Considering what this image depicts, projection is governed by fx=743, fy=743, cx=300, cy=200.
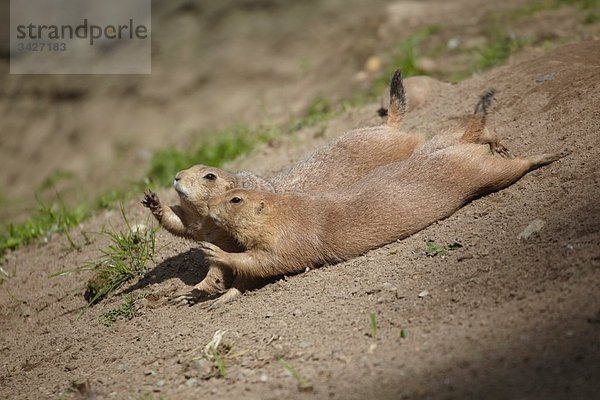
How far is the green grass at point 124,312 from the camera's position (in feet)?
17.5

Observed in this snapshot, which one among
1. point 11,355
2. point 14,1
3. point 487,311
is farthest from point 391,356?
point 14,1

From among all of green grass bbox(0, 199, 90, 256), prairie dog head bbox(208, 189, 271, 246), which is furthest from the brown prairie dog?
green grass bbox(0, 199, 90, 256)

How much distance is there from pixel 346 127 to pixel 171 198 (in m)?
1.99

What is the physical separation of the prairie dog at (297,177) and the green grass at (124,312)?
53 centimetres

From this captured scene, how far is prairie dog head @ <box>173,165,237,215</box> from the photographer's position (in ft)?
18.3

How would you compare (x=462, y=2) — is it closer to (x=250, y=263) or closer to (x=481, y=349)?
(x=250, y=263)

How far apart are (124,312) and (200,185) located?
109cm

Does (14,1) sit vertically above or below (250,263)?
above

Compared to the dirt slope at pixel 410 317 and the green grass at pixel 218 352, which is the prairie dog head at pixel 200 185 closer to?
the dirt slope at pixel 410 317

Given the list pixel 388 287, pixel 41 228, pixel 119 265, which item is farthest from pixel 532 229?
pixel 41 228

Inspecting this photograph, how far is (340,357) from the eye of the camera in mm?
3920

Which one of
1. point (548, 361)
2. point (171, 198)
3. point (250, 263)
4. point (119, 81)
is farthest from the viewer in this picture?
point (119, 81)

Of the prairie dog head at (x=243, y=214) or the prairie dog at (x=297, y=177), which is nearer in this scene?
the prairie dog head at (x=243, y=214)

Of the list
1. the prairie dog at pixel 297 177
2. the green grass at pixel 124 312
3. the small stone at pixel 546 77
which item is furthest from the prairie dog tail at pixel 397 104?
the green grass at pixel 124 312
